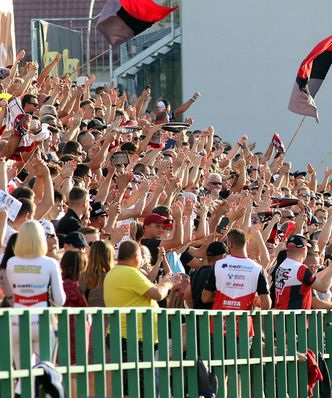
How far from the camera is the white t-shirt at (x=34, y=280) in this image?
9727mm

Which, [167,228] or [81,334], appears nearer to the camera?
[81,334]

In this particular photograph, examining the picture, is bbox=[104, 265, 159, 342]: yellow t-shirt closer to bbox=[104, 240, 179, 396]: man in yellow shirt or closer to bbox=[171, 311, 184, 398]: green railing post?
bbox=[104, 240, 179, 396]: man in yellow shirt

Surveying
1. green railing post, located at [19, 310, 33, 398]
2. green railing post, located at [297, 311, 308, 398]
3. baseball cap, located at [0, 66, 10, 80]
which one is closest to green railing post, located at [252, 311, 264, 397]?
green railing post, located at [297, 311, 308, 398]

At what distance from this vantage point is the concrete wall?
139ft

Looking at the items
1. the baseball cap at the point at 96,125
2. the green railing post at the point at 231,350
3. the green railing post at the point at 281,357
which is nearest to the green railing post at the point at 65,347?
the green railing post at the point at 231,350

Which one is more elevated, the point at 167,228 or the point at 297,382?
the point at 167,228

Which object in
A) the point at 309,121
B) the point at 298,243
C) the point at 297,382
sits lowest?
the point at 309,121

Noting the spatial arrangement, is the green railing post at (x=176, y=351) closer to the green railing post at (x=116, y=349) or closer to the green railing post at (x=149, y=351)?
the green railing post at (x=149, y=351)

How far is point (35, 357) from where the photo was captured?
9578mm

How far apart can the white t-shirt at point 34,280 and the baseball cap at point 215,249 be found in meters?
3.17

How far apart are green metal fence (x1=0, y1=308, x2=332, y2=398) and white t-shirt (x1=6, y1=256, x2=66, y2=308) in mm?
192

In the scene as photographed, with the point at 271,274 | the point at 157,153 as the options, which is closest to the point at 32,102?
the point at 157,153

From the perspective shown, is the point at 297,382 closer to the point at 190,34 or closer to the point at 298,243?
the point at 298,243

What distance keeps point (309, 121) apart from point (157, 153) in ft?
78.1
